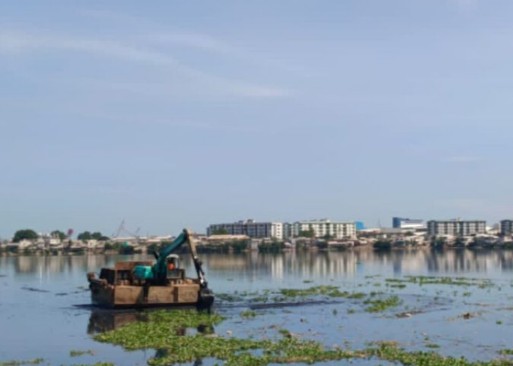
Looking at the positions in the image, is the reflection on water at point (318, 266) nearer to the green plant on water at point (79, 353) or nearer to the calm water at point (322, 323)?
the calm water at point (322, 323)

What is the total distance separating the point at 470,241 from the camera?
197000mm

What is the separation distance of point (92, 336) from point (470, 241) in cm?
17345

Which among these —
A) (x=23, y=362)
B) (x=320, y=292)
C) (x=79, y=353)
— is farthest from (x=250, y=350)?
(x=320, y=292)

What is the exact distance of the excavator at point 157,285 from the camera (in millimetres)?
45344

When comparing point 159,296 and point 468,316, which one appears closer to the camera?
point 468,316

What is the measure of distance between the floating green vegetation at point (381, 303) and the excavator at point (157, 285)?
977 centimetres

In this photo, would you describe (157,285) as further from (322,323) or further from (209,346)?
(209,346)

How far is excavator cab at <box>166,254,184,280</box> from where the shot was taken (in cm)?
4753

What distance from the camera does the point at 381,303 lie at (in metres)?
49.1

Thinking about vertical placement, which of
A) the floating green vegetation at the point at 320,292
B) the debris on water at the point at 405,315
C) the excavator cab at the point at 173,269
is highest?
the excavator cab at the point at 173,269

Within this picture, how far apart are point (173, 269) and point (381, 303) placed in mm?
13647

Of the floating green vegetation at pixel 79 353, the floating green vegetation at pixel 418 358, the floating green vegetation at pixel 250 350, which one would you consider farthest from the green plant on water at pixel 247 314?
the floating green vegetation at pixel 418 358

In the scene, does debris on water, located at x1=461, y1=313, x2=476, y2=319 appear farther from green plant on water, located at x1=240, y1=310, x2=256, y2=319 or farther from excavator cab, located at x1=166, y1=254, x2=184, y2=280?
excavator cab, located at x1=166, y1=254, x2=184, y2=280

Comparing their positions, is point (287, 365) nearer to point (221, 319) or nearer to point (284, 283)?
point (221, 319)
